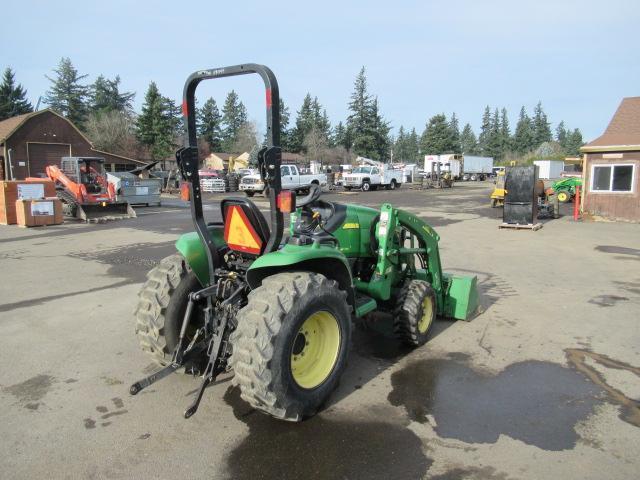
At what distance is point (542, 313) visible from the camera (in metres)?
6.49

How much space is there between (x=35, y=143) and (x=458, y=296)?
38157 millimetres

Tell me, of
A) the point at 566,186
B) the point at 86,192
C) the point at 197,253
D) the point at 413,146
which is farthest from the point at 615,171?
the point at 413,146

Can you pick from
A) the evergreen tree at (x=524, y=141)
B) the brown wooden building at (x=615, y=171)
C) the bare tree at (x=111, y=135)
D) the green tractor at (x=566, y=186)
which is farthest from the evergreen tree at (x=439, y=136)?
the brown wooden building at (x=615, y=171)

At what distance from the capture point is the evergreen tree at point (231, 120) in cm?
8994

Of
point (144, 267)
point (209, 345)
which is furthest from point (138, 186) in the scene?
point (209, 345)

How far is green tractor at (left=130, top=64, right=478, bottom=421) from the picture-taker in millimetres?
3391

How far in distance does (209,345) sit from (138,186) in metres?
22.1

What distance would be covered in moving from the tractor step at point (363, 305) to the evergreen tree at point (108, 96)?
7593 centimetres

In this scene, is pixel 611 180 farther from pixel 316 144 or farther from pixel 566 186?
pixel 316 144

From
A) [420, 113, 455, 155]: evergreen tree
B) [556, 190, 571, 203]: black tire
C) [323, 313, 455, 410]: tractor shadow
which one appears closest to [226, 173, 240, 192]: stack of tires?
A: [556, 190, 571, 203]: black tire

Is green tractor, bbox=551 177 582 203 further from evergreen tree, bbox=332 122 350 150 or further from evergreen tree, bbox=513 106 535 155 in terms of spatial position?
evergreen tree, bbox=513 106 535 155

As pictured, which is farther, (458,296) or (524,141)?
(524,141)

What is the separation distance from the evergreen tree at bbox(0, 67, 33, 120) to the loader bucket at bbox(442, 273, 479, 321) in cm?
6156

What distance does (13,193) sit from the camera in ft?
56.6
